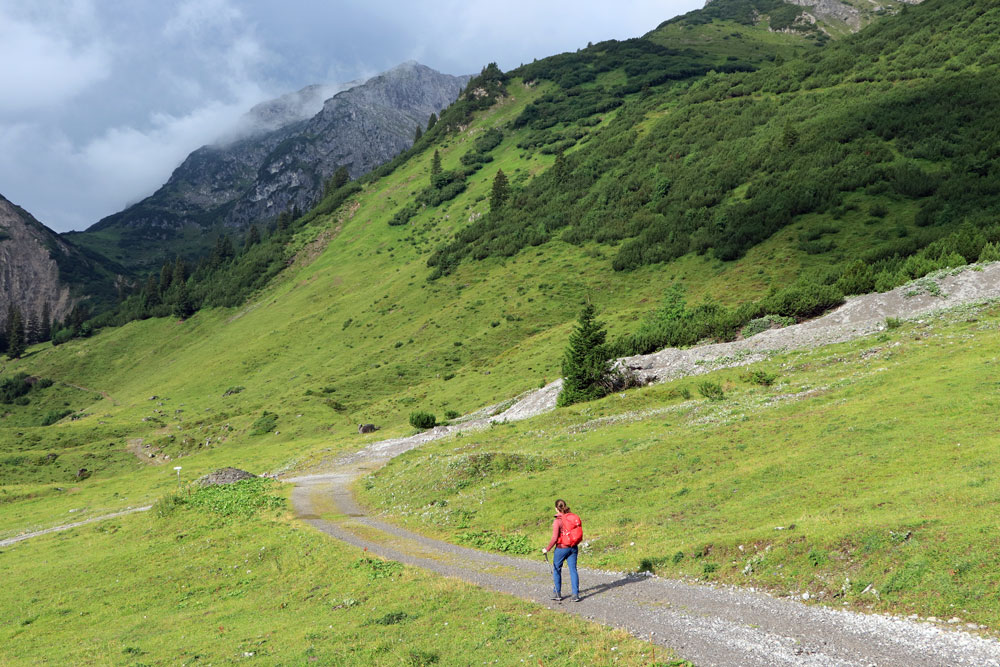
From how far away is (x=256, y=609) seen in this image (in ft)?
61.4

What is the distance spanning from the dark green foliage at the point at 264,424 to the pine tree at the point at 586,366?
5059 centimetres

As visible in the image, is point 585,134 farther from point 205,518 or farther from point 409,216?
point 205,518

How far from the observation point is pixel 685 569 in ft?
50.8

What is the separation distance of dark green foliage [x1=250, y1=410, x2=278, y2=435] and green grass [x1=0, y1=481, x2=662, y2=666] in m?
45.9

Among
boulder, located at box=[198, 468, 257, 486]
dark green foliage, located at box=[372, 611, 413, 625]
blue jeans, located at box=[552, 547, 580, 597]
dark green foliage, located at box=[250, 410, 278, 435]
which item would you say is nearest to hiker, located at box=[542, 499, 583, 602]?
blue jeans, located at box=[552, 547, 580, 597]

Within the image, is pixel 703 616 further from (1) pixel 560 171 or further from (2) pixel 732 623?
(1) pixel 560 171

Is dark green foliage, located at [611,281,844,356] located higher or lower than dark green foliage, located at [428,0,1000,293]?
lower

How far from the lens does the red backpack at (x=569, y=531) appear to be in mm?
14562

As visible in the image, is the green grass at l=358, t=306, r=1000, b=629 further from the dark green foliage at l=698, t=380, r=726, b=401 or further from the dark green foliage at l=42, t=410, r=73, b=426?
the dark green foliage at l=42, t=410, r=73, b=426

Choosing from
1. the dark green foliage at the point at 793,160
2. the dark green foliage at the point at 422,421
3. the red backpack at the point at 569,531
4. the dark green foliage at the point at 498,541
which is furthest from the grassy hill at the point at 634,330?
the dark green foliage at the point at 422,421

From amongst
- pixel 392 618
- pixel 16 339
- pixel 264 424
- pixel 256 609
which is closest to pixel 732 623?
pixel 392 618

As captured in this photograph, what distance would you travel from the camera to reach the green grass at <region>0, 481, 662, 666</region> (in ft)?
40.7

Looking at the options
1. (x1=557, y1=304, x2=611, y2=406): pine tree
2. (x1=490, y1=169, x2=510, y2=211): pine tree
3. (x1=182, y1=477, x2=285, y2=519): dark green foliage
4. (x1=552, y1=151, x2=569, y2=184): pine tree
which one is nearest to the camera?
(x1=182, y1=477, x2=285, y2=519): dark green foliage

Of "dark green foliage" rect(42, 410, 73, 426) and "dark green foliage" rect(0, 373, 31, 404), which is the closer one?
"dark green foliage" rect(42, 410, 73, 426)
